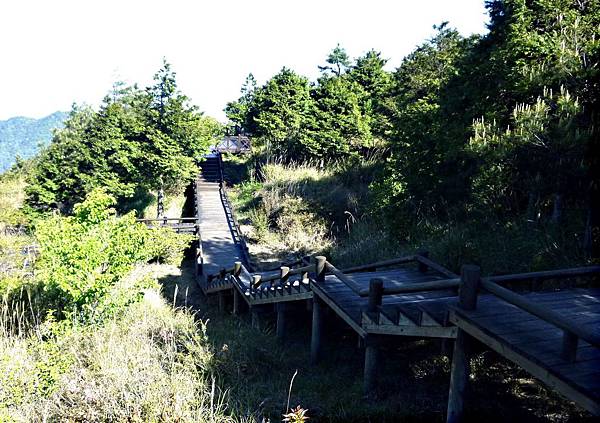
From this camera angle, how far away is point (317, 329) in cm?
802

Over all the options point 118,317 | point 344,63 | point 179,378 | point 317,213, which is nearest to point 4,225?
point 317,213

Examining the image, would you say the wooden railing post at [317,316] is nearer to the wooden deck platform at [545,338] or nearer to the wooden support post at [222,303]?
the wooden deck platform at [545,338]

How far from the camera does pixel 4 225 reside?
23.5 meters

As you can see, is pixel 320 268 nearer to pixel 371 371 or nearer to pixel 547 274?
pixel 371 371

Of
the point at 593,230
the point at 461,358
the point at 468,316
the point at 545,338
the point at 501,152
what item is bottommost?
the point at 461,358

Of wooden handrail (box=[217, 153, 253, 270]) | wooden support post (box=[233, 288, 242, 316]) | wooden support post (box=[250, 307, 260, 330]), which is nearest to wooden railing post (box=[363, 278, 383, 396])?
wooden support post (box=[250, 307, 260, 330])

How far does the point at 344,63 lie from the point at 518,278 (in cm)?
2966

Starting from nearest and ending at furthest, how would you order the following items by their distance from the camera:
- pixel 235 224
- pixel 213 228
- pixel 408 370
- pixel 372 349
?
1. pixel 372 349
2. pixel 408 370
3. pixel 235 224
4. pixel 213 228

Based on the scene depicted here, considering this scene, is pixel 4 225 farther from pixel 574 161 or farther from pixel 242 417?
pixel 574 161

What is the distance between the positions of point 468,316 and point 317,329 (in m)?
3.80

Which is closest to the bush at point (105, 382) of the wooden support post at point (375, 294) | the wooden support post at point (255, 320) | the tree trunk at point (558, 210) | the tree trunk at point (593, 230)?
the wooden support post at point (375, 294)

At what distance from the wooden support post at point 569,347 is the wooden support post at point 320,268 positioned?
4.40m

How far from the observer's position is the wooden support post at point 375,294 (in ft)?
20.1

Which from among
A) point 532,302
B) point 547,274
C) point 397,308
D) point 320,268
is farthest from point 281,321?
point 532,302
